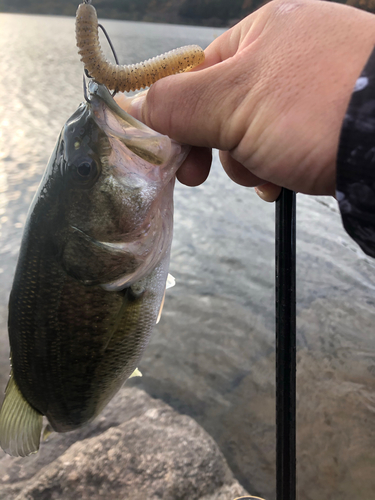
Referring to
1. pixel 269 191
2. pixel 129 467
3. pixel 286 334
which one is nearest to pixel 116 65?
pixel 269 191

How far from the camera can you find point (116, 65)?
103cm

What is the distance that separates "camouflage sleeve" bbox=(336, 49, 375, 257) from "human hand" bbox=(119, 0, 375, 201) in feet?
0.17

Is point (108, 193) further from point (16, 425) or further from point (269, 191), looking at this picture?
point (16, 425)

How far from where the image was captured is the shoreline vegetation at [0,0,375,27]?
2872 cm

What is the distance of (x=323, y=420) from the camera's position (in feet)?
10.9

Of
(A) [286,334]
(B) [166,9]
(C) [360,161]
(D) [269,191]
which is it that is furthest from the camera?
(B) [166,9]

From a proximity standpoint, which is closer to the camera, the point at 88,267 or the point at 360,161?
the point at 360,161

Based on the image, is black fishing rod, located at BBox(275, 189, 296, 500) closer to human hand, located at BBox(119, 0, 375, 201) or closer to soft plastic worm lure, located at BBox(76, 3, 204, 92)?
human hand, located at BBox(119, 0, 375, 201)

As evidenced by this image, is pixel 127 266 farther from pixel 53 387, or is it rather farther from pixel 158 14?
pixel 158 14

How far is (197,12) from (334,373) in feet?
155

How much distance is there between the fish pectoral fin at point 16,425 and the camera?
4.82 ft

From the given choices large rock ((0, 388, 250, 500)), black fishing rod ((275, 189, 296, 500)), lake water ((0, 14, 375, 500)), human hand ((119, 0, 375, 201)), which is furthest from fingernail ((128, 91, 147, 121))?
large rock ((0, 388, 250, 500))

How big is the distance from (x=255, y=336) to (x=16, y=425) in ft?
11.4

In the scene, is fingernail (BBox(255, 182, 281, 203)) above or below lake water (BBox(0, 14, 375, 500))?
above
